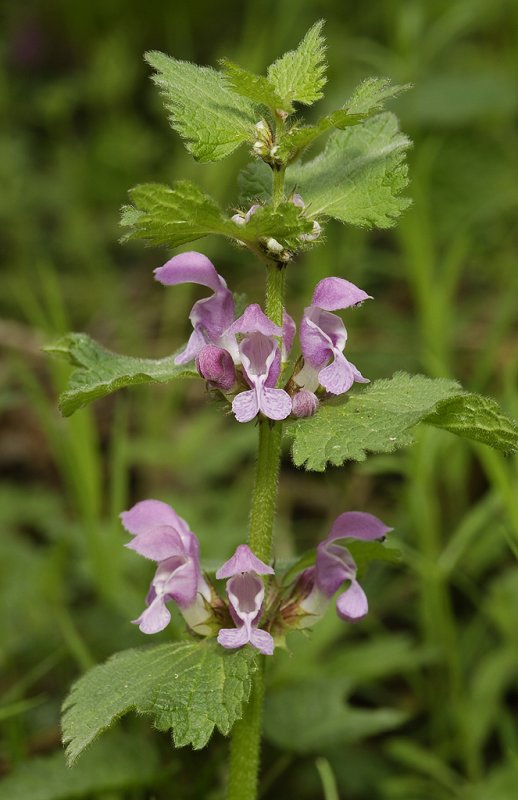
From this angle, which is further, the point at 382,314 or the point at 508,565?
the point at 382,314

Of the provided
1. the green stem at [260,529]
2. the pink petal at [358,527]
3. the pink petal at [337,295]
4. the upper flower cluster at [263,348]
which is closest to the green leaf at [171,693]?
the green stem at [260,529]

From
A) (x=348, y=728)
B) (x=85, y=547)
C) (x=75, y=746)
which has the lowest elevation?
(x=85, y=547)

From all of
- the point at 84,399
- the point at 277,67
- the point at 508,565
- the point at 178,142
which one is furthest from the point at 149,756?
the point at 178,142

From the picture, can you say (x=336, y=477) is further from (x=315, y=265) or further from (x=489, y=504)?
(x=489, y=504)

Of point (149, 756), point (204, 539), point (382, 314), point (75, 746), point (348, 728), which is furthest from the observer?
point (382, 314)

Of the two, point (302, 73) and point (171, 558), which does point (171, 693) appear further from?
point (302, 73)

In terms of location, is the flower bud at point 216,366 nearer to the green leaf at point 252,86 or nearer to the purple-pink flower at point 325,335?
the purple-pink flower at point 325,335

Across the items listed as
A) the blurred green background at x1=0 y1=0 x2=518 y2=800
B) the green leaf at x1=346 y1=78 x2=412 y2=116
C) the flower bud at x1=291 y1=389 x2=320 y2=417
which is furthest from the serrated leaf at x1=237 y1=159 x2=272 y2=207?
the blurred green background at x1=0 y1=0 x2=518 y2=800
